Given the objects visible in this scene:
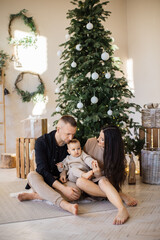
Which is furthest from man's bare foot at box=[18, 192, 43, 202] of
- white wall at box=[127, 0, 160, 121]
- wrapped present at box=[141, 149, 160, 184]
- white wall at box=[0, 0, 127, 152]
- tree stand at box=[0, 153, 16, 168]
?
white wall at box=[127, 0, 160, 121]

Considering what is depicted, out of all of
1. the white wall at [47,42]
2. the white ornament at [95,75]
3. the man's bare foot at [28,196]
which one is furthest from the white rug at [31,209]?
the white wall at [47,42]

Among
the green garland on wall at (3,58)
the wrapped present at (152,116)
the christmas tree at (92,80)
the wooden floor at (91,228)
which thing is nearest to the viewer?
the wooden floor at (91,228)

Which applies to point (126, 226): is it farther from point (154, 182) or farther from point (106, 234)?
point (154, 182)

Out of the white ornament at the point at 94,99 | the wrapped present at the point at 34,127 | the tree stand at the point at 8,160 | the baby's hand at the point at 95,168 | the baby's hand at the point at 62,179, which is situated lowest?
the tree stand at the point at 8,160

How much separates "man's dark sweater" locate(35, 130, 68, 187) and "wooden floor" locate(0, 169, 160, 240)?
0.58 meters

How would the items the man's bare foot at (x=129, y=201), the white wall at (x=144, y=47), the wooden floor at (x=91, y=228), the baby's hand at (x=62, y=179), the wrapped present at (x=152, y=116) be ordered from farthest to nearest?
1. the white wall at (x=144, y=47)
2. the wrapped present at (x=152, y=116)
3. the baby's hand at (x=62, y=179)
4. the man's bare foot at (x=129, y=201)
5. the wooden floor at (x=91, y=228)

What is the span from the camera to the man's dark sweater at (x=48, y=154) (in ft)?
10.3

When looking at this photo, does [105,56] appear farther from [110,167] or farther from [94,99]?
[110,167]

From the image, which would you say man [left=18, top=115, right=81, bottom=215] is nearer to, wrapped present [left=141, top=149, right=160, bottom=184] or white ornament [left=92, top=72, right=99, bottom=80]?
white ornament [left=92, top=72, right=99, bottom=80]

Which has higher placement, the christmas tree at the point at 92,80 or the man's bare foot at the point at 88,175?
the christmas tree at the point at 92,80

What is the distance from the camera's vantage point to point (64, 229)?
248 cm

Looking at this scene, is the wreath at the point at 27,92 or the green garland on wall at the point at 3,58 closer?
the green garland on wall at the point at 3,58

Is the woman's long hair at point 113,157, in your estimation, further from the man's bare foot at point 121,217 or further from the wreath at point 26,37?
the wreath at point 26,37

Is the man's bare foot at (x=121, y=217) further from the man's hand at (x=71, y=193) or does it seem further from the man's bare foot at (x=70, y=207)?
the man's hand at (x=71, y=193)
